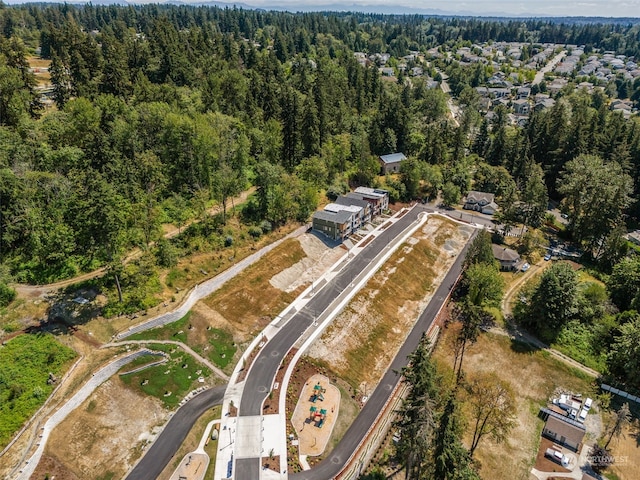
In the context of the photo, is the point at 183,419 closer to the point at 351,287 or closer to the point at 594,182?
the point at 351,287

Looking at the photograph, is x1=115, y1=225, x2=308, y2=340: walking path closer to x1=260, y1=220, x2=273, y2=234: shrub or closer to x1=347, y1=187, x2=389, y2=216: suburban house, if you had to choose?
x1=260, y1=220, x2=273, y2=234: shrub

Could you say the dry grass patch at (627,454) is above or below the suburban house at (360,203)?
below

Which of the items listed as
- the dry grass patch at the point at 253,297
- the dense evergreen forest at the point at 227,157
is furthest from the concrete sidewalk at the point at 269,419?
the dense evergreen forest at the point at 227,157

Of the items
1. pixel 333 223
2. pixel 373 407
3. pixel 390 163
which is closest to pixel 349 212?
pixel 333 223

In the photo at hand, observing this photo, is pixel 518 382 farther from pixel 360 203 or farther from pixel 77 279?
pixel 77 279

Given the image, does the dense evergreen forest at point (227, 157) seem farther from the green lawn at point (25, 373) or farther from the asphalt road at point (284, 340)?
the asphalt road at point (284, 340)
